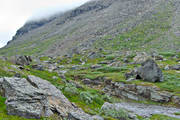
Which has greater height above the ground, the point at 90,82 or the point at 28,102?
the point at 28,102

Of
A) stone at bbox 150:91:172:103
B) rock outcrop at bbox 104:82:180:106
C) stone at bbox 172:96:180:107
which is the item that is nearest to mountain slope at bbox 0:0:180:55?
rock outcrop at bbox 104:82:180:106

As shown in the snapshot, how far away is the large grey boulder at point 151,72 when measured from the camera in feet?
151

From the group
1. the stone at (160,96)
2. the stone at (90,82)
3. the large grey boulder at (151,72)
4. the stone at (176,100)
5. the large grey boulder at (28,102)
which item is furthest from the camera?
the stone at (90,82)

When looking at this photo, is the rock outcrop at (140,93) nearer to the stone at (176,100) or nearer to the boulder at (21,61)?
the stone at (176,100)

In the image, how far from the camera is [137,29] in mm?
128375

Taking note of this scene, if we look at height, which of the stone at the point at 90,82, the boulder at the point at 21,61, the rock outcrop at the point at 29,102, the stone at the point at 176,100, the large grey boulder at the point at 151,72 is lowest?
the stone at the point at 176,100

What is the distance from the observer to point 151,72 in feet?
154

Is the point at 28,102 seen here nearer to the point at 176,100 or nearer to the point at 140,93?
the point at 176,100


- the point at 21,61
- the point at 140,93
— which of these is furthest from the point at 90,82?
the point at 21,61

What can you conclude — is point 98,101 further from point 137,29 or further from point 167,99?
point 137,29

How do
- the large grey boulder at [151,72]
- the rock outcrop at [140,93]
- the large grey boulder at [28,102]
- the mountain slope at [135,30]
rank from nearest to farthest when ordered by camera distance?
1. the large grey boulder at [28,102]
2. the rock outcrop at [140,93]
3. the large grey boulder at [151,72]
4. the mountain slope at [135,30]

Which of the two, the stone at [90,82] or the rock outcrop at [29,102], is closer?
the rock outcrop at [29,102]

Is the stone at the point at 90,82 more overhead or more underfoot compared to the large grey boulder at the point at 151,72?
more underfoot

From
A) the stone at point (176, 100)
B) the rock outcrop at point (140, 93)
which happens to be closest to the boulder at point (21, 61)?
the rock outcrop at point (140, 93)
